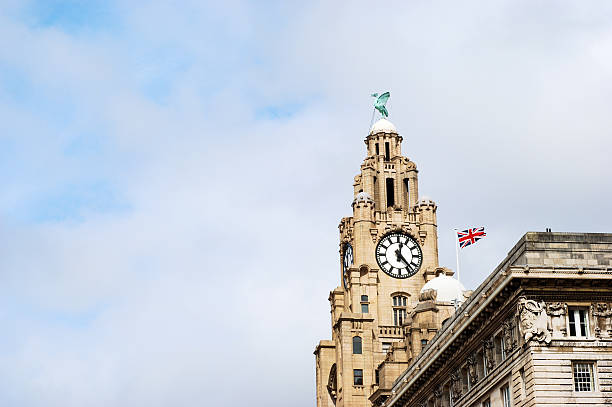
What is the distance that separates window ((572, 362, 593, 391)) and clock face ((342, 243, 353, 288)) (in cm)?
7998

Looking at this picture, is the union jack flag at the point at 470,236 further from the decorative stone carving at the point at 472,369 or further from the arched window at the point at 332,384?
the arched window at the point at 332,384

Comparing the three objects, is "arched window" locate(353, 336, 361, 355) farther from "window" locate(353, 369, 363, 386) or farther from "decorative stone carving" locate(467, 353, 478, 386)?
"decorative stone carving" locate(467, 353, 478, 386)

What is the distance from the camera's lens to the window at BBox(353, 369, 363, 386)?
463 feet

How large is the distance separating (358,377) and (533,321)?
6919 centimetres

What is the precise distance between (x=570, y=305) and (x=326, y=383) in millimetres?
77766

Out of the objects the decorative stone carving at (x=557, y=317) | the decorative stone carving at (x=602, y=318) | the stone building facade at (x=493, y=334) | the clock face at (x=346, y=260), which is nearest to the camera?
the stone building facade at (x=493, y=334)

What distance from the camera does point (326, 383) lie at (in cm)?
15012

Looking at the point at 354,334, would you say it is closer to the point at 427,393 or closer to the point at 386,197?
the point at 386,197

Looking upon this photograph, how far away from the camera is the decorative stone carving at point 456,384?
87.9 meters

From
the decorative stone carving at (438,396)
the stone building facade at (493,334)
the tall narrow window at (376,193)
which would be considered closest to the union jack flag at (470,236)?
the stone building facade at (493,334)

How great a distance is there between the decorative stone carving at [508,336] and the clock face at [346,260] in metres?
76.2

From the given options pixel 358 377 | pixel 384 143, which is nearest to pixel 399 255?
pixel 384 143

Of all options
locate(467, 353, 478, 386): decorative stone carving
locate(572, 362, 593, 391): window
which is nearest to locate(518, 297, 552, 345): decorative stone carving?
locate(572, 362, 593, 391): window

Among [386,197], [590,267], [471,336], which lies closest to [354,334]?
[386,197]
